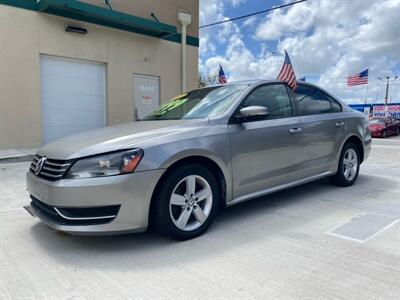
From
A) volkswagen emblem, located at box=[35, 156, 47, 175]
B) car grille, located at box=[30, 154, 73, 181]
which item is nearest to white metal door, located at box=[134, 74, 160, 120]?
volkswagen emblem, located at box=[35, 156, 47, 175]

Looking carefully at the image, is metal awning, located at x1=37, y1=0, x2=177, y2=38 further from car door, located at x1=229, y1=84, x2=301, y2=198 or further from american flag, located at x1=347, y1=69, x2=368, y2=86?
american flag, located at x1=347, y1=69, x2=368, y2=86

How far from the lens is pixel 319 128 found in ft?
A: 15.4

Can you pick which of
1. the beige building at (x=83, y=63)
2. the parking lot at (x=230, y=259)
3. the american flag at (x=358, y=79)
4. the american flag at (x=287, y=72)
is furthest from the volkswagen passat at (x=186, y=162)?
the american flag at (x=358, y=79)

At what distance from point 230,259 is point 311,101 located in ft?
9.27

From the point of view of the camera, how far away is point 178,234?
3232 mm

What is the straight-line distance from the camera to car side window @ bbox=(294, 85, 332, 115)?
462cm

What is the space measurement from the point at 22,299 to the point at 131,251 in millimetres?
971

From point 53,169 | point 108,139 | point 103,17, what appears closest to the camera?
point 53,169

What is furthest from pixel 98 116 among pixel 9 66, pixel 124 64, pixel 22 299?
pixel 22 299

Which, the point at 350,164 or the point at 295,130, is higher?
the point at 295,130

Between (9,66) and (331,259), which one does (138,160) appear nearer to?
(331,259)

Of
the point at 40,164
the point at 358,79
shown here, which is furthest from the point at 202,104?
the point at 358,79

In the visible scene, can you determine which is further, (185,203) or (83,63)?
(83,63)

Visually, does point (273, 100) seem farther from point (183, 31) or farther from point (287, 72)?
point (183, 31)
